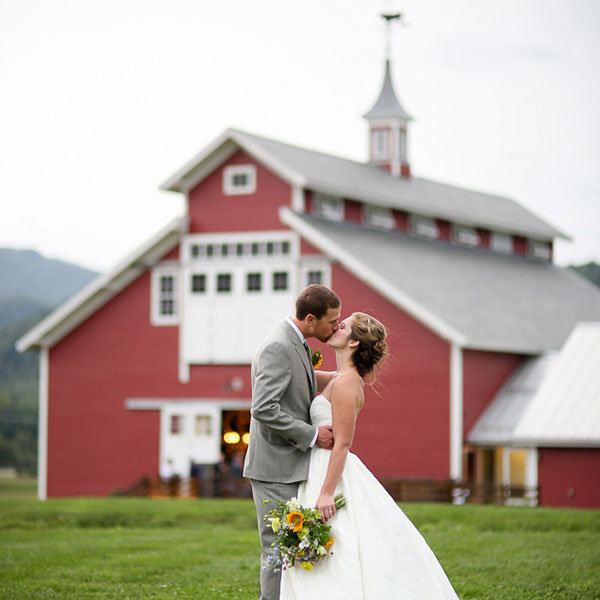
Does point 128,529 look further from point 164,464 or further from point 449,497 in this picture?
point 164,464

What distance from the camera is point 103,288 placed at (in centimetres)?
3338

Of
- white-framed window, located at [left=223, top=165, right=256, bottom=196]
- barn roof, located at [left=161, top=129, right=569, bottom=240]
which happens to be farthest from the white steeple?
white-framed window, located at [left=223, top=165, right=256, bottom=196]

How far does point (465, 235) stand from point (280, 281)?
28.6 feet

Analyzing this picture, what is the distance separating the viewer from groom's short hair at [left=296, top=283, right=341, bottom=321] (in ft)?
26.8

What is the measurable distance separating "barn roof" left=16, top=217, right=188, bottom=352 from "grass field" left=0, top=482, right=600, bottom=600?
1137cm

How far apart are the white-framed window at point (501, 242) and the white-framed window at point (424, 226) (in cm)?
302

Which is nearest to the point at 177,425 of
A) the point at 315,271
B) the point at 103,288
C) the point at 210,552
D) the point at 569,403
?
the point at 103,288

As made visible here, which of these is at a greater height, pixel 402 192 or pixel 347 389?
pixel 402 192

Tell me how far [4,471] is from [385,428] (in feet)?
149

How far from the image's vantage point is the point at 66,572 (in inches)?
501

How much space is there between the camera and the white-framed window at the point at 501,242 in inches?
1549

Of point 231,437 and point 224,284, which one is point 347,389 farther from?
point 231,437

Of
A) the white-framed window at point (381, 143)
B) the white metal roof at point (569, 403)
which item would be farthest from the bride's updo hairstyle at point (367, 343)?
the white-framed window at point (381, 143)

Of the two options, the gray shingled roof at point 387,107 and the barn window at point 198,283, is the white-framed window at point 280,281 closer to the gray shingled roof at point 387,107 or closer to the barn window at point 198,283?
the barn window at point 198,283
